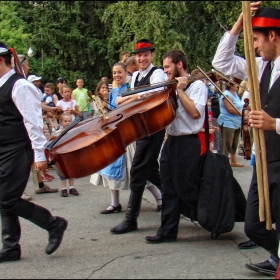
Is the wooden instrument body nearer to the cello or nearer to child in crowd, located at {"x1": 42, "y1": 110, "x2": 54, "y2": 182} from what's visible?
the cello

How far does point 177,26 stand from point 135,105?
52.4ft

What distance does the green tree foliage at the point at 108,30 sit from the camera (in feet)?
59.5

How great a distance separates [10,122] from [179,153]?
151cm

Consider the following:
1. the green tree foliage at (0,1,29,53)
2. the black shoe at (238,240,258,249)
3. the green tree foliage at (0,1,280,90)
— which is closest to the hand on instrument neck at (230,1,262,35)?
the black shoe at (238,240,258,249)

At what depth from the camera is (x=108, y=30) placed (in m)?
20.8

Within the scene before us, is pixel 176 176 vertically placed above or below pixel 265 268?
above

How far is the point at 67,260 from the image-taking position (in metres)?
4.37

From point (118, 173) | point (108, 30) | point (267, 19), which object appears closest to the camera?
point (267, 19)

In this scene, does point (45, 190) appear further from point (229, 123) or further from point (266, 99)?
point (266, 99)

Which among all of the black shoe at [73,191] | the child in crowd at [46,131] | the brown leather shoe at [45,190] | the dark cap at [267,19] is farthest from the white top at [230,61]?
the child in crowd at [46,131]

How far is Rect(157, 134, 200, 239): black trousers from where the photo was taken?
15.3 ft

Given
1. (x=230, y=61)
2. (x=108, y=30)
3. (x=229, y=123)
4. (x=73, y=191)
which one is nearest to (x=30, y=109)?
(x=230, y=61)

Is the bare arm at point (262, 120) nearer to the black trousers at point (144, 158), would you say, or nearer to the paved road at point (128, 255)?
the paved road at point (128, 255)

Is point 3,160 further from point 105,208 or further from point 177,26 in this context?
point 177,26
